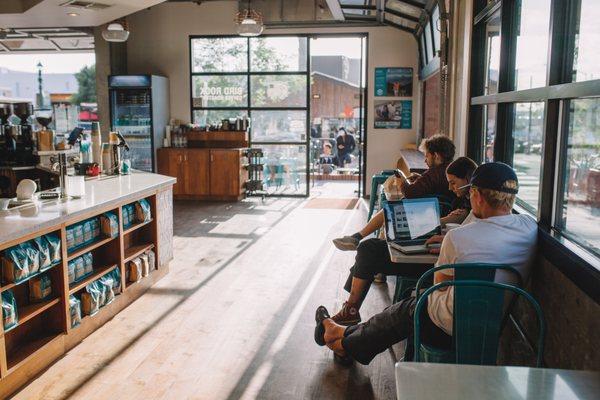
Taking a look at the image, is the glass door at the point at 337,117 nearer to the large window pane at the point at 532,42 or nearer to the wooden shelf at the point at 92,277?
the large window pane at the point at 532,42

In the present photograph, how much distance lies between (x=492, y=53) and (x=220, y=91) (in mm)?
6456

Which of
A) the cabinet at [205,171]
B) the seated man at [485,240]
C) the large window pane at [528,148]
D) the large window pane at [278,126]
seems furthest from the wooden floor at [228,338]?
the large window pane at [278,126]

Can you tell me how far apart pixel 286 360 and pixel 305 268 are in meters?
2.05

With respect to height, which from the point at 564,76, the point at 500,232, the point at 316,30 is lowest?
the point at 500,232

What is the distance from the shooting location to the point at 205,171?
9.48m

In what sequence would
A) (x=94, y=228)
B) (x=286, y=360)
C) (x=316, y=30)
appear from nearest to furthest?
(x=286, y=360) → (x=94, y=228) → (x=316, y=30)

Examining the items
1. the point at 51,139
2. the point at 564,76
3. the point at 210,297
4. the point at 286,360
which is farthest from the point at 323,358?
the point at 51,139

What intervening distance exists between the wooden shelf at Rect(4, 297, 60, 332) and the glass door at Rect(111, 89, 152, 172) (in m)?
6.51

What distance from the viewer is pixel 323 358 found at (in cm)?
341

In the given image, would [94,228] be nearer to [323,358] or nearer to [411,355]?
[323,358]

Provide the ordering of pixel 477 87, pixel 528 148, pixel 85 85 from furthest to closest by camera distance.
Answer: pixel 85 85 → pixel 477 87 → pixel 528 148

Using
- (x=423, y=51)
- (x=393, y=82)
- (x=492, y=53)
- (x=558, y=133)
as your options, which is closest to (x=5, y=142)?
(x=492, y=53)

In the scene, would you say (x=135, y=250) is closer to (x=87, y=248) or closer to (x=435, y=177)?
(x=87, y=248)

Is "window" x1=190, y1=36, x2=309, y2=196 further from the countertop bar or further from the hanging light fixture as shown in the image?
the countertop bar
